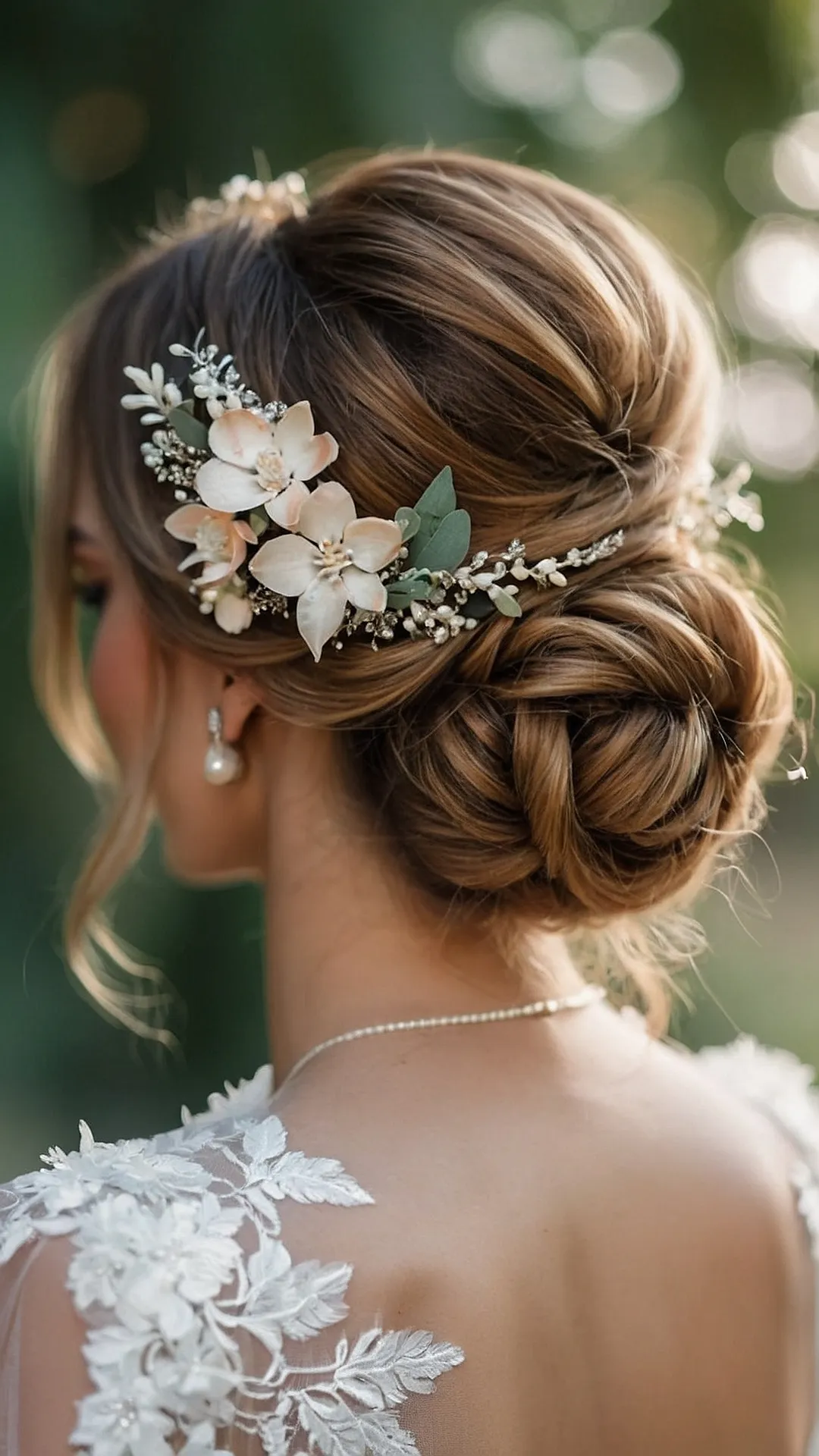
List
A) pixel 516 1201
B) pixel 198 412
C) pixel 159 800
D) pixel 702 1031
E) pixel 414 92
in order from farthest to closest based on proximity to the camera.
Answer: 1. pixel 702 1031
2. pixel 414 92
3. pixel 159 800
4. pixel 198 412
5. pixel 516 1201

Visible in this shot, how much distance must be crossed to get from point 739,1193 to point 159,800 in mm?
781

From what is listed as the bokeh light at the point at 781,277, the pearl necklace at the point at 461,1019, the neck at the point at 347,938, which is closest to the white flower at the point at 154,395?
the neck at the point at 347,938

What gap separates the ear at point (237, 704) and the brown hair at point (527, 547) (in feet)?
0.10

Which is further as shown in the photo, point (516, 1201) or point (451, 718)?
point (451, 718)

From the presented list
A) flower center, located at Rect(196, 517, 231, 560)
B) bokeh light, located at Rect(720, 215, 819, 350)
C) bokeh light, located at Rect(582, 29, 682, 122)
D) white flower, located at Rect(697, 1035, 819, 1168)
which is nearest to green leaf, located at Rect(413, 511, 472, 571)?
flower center, located at Rect(196, 517, 231, 560)

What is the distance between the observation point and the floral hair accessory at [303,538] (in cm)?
127

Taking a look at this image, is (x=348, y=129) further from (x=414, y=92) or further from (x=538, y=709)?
(x=538, y=709)

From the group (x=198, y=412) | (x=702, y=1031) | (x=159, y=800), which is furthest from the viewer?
(x=702, y=1031)

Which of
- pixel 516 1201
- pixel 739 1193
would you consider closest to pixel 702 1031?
pixel 739 1193

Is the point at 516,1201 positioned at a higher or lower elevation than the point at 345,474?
lower

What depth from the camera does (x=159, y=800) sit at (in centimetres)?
155

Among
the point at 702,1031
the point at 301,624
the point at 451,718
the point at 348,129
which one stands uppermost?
the point at 348,129

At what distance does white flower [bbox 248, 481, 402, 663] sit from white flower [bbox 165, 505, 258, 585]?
1.4 inches

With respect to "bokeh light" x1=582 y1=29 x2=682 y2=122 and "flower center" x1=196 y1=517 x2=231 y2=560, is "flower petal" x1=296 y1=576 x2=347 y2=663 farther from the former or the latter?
"bokeh light" x1=582 y1=29 x2=682 y2=122
